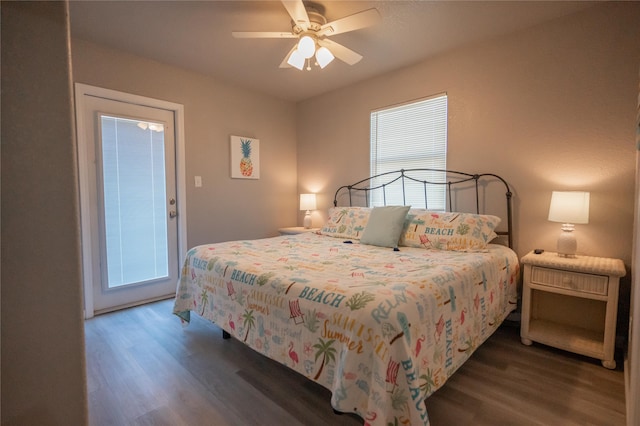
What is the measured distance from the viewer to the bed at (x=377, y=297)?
1.16 meters

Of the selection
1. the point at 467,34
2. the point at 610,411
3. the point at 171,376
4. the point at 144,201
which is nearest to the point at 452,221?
the point at 610,411

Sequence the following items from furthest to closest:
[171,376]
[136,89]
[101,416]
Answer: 1. [136,89]
2. [171,376]
3. [101,416]

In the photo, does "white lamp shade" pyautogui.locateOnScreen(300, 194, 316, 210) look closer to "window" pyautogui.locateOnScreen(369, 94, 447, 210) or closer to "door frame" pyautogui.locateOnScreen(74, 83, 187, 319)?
"window" pyautogui.locateOnScreen(369, 94, 447, 210)

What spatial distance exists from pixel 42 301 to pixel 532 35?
3.31m

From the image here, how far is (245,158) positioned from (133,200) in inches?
53.0

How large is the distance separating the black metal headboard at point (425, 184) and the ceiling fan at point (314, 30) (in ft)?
4.49

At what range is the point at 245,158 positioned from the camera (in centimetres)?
379

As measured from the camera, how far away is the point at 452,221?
251cm

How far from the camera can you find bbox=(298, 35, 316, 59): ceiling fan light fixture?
2.07 m

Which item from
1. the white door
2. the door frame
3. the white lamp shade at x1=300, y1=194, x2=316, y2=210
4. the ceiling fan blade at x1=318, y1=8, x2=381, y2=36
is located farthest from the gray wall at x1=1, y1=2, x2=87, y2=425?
the white lamp shade at x1=300, y1=194, x2=316, y2=210

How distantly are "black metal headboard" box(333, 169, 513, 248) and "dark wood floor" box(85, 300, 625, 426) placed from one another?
1013 mm

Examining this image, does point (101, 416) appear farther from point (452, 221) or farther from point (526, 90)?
point (526, 90)

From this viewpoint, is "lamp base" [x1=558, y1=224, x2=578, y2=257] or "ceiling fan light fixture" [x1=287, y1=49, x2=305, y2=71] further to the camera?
"ceiling fan light fixture" [x1=287, y1=49, x2=305, y2=71]

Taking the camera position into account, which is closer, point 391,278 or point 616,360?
point 391,278
